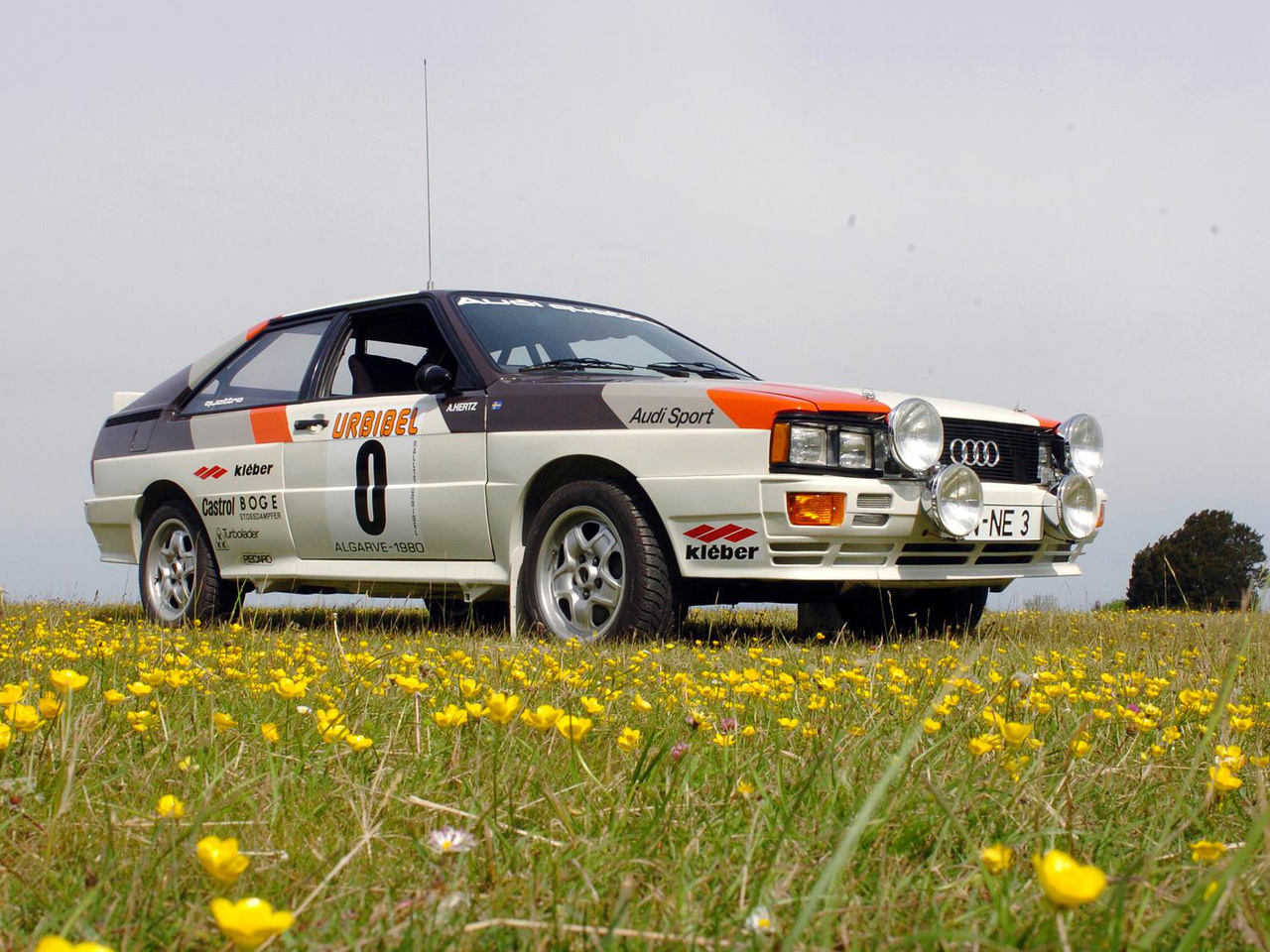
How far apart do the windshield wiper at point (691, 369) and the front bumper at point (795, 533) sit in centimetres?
100

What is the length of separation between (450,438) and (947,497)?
2235 millimetres

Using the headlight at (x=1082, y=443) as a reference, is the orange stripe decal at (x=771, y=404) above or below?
above

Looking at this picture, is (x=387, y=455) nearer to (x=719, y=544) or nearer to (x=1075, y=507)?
(x=719, y=544)

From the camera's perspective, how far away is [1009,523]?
5500 millimetres

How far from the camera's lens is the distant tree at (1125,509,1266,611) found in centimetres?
1376

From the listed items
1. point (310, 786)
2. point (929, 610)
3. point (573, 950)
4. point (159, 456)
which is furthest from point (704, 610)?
point (573, 950)

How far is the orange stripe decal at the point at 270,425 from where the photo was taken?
6.62 meters

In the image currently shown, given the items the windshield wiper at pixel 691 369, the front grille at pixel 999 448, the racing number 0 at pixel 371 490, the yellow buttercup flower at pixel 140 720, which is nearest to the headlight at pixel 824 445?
the front grille at pixel 999 448

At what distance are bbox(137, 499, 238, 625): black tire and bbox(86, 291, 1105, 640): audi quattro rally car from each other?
2cm

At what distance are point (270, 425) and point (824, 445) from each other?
128 inches

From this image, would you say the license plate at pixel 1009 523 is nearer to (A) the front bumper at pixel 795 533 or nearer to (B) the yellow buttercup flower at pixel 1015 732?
(A) the front bumper at pixel 795 533

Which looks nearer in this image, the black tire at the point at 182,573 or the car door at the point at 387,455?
the car door at the point at 387,455

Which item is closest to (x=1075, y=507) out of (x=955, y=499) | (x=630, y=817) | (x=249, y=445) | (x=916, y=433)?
(x=955, y=499)

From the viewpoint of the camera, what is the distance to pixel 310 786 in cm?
193
